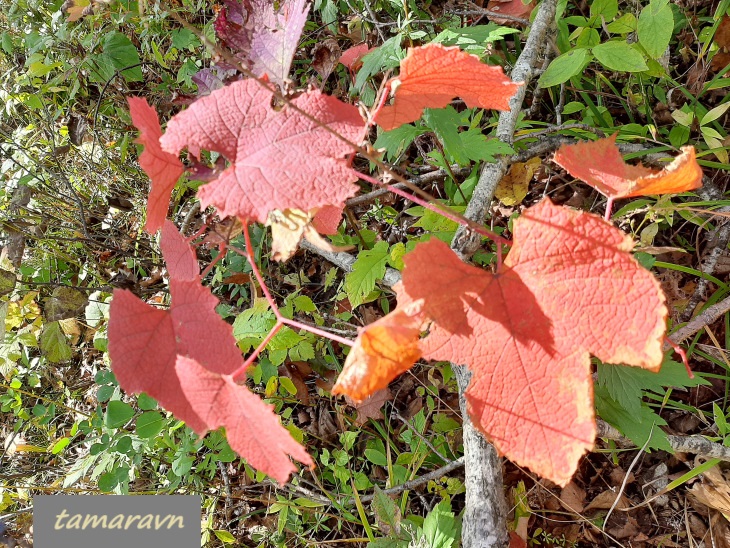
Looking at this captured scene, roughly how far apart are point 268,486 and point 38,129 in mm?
1760

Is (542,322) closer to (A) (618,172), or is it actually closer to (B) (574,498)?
(A) (618,172)

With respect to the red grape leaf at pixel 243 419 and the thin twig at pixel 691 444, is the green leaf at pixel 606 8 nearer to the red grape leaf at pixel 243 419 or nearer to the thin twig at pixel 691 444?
the thin twig at pixel 691 444

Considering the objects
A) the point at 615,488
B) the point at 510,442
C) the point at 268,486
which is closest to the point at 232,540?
the point at 268,486

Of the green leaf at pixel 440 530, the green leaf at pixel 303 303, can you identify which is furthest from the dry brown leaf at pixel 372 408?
the green leaf at pixel 440 530

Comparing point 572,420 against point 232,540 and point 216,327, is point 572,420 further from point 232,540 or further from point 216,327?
point 232,540

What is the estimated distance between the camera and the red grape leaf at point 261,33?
31.5 inches

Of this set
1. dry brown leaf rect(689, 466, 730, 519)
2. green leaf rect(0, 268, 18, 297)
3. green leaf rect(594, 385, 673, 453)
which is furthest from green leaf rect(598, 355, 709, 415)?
green leaf rect(0, 268, 18, 297)

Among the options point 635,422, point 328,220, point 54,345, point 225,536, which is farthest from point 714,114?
point 54,345

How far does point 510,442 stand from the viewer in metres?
0.56

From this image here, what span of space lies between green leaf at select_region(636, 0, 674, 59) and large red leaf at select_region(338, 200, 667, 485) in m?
0.79

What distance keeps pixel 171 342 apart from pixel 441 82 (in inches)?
19.5

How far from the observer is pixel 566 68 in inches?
45.6

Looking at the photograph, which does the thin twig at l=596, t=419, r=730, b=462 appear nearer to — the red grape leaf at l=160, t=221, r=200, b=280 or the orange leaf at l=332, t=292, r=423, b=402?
the orange leaf at l=332, t=292, r=423, b=402

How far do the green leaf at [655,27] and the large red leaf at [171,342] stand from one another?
1041mm
